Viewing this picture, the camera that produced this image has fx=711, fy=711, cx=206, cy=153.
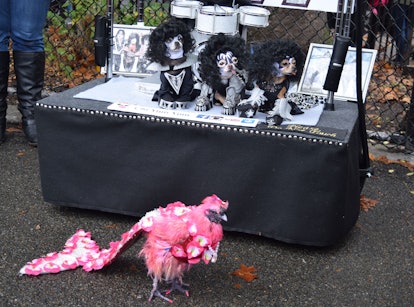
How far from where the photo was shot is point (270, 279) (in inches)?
112

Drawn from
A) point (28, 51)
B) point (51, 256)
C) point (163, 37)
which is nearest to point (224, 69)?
point (163, 37)

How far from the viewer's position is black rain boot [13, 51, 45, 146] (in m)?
4.10

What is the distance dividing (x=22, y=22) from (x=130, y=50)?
66 centimetres

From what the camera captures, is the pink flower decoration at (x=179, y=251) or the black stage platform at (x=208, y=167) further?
the black stage platform at (x=208, y=167)

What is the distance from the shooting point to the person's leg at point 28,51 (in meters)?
4.00

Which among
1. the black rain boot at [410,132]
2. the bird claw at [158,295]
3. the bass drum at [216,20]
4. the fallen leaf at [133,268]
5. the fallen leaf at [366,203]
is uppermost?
the bass drum at [216,20]

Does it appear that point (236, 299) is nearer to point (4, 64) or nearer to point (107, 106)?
point (107, 106)

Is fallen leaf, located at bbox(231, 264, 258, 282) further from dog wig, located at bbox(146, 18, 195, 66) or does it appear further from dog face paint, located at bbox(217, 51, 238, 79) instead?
dog wig, located at bbox(146, 18, 195, 66)

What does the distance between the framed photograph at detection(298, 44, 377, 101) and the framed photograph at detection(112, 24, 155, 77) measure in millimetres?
845

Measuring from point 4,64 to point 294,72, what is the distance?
1.90 metres

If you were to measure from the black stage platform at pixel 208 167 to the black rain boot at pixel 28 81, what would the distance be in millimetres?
861

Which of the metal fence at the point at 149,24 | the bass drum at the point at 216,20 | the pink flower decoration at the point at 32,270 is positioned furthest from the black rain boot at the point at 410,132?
the pink flower decoration at the point at 32,270

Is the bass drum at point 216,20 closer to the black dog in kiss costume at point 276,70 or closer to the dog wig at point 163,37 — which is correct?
the dog wig at point 163,37

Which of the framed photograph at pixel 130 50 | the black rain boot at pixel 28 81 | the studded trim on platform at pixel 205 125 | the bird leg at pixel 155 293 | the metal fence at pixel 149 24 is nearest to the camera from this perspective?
the bird leg at pixel 155 293
